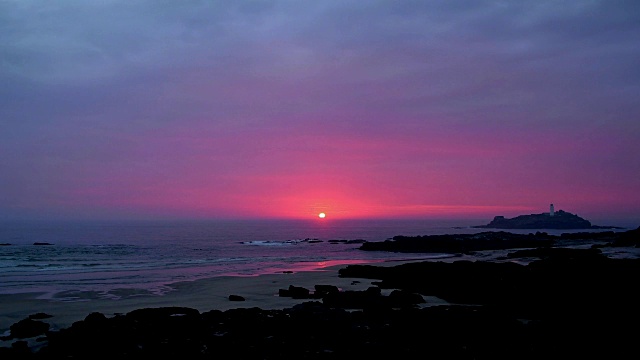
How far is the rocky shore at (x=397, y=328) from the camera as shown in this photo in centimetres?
1241

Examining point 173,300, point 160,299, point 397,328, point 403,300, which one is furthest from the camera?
point 160,299

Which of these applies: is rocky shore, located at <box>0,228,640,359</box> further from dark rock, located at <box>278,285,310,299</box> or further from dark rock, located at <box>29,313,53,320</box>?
dark rock, located at <box>278,285,310,299</box>

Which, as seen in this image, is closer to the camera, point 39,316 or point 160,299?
point 39,316

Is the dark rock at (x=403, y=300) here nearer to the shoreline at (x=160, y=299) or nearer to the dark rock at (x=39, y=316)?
the shoreline at (x=160, y=299)

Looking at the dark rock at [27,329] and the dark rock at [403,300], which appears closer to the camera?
Answer: the dark rock at [27,329]

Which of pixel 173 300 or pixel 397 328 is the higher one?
pixel 397 328

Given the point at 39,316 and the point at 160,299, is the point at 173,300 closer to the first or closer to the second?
the point at 160,299

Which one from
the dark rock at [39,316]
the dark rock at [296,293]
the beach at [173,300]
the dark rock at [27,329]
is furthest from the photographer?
the dark rock at [296,293]

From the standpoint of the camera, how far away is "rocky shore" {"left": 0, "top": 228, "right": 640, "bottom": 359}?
12.4m

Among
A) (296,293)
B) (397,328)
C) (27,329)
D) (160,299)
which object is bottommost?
(160,299)

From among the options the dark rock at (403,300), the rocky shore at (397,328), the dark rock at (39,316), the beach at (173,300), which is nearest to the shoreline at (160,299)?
the beach at (173,300)

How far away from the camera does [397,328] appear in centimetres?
1477

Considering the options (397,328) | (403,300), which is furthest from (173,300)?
(397,328)

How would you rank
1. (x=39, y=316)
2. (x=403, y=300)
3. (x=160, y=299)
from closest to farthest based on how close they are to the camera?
(x=39, y=316) → (x=403, y=300) → (x=160, y=299)
